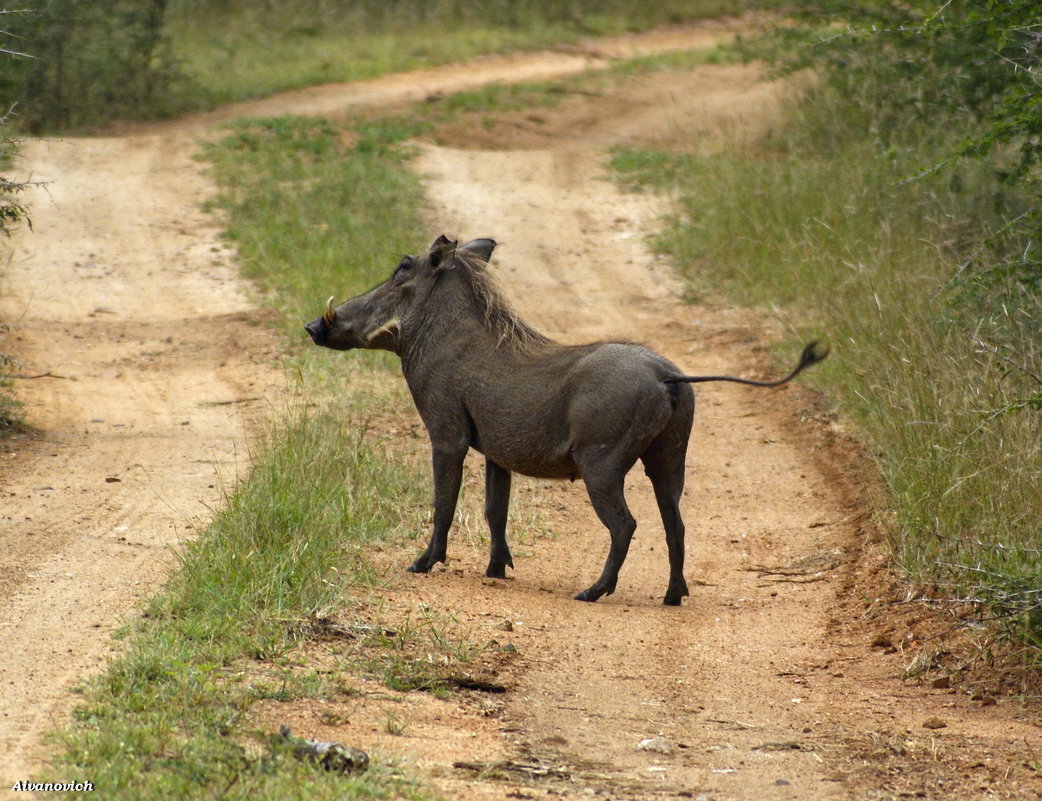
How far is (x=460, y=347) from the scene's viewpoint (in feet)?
20.3

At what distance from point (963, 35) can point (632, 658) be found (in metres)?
8.95

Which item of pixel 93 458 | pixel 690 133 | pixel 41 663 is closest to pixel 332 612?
pixel 41 663

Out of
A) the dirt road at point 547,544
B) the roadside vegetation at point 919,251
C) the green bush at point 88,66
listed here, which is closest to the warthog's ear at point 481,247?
the dirt road at point 547,544

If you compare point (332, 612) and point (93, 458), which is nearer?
point (332, 612)

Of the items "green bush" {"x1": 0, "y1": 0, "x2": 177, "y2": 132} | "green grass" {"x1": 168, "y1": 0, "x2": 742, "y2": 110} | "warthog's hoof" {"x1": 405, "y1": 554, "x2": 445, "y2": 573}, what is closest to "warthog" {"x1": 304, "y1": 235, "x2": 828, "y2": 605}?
"warthog's hoof" {"x1": 405, "y1": 554, "x2": 445, "y2": 573}

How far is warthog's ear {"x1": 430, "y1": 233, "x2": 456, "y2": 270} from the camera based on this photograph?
6234 millimetres

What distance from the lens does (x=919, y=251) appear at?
9.92m

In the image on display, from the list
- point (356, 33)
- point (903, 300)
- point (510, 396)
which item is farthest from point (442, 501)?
point (356, 33)

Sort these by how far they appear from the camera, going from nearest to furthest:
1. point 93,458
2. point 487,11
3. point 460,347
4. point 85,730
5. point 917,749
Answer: point 85,730 → point 917,749 → point 460,347 → point 93,458 → point 487,11

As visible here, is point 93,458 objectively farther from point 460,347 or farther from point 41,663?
point 41,663

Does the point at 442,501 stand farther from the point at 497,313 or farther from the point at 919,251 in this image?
the point at 919,251

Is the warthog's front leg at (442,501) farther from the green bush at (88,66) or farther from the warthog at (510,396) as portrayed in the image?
the green bush at (88,66)

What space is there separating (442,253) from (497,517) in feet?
4.45

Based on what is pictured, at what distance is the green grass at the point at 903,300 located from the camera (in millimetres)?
5707
